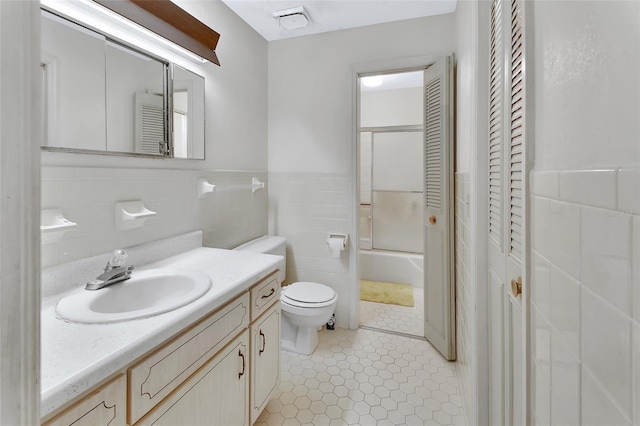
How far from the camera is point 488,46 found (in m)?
1.22

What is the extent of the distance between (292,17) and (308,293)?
1.93m

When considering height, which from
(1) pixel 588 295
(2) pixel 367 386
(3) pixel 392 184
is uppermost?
(3) pixel 392 184

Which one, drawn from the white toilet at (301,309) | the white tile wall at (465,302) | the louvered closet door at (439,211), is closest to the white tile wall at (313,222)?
the white toilet at (301,309)

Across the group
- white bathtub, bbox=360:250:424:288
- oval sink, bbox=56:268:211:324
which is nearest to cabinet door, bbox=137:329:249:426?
oval sink, bbox=56:268:211:324

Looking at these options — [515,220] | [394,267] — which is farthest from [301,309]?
[394,267]

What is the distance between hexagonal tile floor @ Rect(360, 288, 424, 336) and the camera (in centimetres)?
A: 250

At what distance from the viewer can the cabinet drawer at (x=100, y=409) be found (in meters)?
0.64

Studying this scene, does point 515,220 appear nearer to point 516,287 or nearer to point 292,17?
point 516,287

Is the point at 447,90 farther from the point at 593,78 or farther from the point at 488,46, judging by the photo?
the point at 593,78

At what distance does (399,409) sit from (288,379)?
26.1 inches

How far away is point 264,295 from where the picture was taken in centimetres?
143

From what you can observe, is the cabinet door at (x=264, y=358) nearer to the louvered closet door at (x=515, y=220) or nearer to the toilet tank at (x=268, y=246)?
the toilet tank at (x=268, y=246)

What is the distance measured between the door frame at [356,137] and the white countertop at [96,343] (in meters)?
1.34

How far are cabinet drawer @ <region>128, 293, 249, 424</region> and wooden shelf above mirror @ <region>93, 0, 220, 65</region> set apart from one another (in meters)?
1.29
